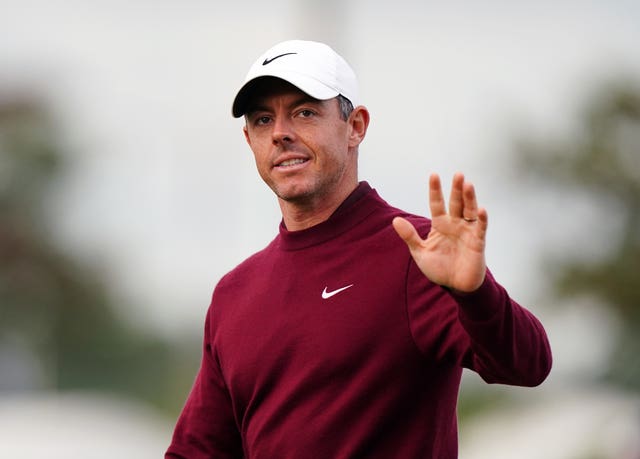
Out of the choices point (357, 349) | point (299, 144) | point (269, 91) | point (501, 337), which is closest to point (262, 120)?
point (269, 91)

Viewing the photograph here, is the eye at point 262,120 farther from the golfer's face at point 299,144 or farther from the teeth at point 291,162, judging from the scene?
the teeth at point 291,162

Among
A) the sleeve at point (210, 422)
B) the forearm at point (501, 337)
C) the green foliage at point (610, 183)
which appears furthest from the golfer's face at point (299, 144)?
the green foliage at point (610, 183)

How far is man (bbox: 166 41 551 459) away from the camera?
4750 millimetres

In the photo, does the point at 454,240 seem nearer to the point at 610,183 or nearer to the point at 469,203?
the point at 469,203

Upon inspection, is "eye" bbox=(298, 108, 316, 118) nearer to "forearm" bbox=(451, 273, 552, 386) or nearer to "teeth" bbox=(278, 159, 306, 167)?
"teeth" bbox=(278, 159, 306, 167)

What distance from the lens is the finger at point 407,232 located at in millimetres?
4738

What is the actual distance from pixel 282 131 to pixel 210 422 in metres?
1.13

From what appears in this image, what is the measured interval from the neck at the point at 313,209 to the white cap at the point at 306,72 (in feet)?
1.13

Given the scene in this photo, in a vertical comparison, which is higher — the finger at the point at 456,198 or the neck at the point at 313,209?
the neck at the point at 313,209

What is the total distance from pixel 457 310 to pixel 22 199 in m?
49.7

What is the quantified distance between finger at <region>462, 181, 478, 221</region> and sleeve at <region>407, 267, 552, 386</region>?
192mm

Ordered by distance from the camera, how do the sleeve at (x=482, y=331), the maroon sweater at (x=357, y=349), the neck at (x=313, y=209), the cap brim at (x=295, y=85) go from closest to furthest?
the sleeve at (x=482, y=331), the maroon sweater at (x=357, y=349), the cap brim at (x=295, y=85), the neck at (x=313, y=209)

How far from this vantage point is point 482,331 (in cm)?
468

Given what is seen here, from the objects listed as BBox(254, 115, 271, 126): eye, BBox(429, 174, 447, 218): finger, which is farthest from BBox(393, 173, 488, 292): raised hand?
BBox(254, 115, 271, 126): eye
